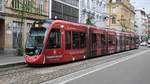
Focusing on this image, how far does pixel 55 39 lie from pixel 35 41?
4.82 ft

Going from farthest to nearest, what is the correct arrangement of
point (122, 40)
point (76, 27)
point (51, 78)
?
point (122, 40), point (76, 27), point (51, 78)

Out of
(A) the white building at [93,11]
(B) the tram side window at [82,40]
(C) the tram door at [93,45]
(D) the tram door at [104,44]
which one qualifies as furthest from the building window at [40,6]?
(A) the white building at [93,11]

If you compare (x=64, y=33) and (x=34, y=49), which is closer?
(x=34, y=49)

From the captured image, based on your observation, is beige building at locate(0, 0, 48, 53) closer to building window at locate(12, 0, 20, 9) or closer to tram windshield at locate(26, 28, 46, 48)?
building window at locate(12, 0, 20, 9)

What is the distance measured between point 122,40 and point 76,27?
24552mm

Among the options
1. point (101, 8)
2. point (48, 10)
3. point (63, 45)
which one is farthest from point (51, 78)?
point (101, 8)

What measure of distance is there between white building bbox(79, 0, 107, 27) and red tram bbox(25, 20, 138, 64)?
1030 inches

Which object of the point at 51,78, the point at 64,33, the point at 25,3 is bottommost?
the point at 51,78

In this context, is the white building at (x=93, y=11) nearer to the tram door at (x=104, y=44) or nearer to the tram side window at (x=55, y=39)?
the tram door at (x=104, y=44)

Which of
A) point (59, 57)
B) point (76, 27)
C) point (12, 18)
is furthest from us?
point (12, 18)

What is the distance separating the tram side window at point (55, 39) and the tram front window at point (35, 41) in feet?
2.19

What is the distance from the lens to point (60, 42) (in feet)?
86.7

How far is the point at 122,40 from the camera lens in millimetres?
53812

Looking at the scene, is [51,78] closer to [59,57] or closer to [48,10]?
[59,57]
